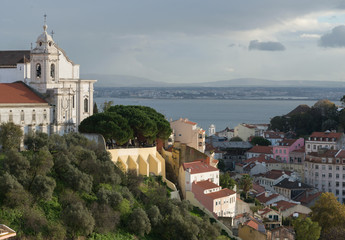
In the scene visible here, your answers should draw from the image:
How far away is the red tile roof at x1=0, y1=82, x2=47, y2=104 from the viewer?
39.8 m

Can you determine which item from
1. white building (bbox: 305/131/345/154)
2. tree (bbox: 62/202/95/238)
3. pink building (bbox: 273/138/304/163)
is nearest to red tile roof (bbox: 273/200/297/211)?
tree (bbox: 62/202/95/238)

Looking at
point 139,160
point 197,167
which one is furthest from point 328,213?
Result: point 139,160

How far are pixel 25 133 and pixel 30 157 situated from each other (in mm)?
6605

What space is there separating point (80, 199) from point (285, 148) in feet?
131

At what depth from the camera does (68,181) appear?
109 ft

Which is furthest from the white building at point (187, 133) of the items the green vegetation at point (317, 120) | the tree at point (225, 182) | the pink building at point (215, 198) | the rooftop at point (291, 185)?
the green vegetation at point (317, 120)

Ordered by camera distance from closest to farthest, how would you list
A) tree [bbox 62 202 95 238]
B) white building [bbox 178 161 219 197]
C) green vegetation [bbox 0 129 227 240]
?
green vegetation [bbox 0 129 227 240]
tree [bbox 62 202 95 238]
white building [bbox 178 161 219 197]

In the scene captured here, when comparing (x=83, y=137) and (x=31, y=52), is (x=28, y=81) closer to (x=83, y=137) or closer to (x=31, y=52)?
(x=31, y=52)

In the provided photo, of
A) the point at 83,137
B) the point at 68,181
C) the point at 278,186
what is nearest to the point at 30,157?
the point at 68,181

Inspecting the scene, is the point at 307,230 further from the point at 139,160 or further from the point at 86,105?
the point at 86,105

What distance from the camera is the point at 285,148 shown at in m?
68.7

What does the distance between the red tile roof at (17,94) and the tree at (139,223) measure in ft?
39.6

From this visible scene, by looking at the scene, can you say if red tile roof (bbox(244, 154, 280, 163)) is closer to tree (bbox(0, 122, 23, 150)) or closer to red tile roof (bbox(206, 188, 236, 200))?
red tile roof (bbox(206, 188, 236, 200))

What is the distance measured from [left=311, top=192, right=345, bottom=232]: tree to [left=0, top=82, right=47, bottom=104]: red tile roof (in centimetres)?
1969
